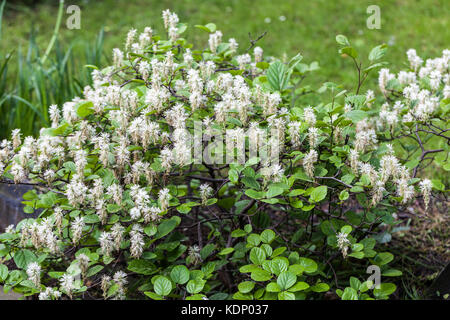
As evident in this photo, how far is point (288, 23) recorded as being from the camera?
6504mm

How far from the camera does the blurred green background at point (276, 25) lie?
5.58 meters

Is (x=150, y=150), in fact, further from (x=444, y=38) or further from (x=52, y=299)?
(x=444, y=38)

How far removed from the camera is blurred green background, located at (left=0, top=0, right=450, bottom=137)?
5.58 meters

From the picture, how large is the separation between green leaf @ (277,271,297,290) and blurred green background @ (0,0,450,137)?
356cm

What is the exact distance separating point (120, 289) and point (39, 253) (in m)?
0.39

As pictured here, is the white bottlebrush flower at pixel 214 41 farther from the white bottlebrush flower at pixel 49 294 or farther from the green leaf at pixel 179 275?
the white bottlebrush flower at pixel 49 294

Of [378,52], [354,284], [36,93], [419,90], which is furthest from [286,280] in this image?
[36,93]

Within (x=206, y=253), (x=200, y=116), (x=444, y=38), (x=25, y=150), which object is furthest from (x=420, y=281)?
(x=444, y=38)

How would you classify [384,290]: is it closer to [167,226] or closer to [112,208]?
[167,226]

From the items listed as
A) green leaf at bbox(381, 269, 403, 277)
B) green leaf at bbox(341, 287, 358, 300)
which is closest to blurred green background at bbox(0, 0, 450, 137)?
green leaf at bbox(381, 269, 403, 277)

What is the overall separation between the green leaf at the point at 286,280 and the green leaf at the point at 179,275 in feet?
1.22

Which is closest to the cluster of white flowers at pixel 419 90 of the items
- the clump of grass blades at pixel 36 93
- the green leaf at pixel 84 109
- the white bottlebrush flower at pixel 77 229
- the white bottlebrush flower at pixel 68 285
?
the green leaf at pixel 84 109

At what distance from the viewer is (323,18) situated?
6594 mm

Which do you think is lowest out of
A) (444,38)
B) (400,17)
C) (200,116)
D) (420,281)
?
(420,281)
